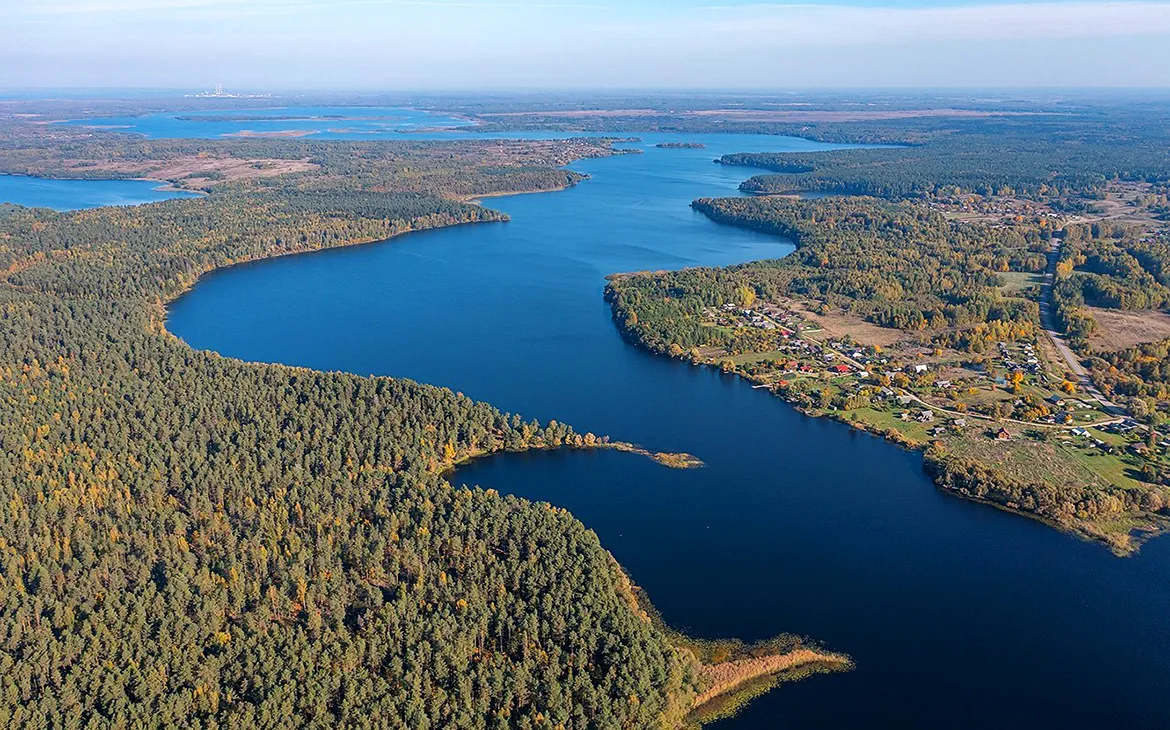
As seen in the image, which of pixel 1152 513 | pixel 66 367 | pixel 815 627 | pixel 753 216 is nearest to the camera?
pixel 815 627

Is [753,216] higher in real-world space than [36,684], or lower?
higher

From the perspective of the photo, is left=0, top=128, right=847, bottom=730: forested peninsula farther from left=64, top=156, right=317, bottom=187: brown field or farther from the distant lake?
left=64, top=156, right=317, bottom=187: brown field

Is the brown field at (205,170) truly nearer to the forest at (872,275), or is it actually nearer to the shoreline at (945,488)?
the forest at (872,275)

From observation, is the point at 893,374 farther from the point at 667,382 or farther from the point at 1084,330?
the point at 1084,330

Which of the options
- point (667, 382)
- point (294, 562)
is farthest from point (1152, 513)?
point (294, 562)

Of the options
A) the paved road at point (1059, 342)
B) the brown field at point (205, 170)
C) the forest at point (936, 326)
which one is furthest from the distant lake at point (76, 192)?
the paved road at point (1059, 342)

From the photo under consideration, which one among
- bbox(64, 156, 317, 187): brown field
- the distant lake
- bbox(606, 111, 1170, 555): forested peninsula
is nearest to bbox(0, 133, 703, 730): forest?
bbox(606, 111, 1170, 555): forested peninsula
